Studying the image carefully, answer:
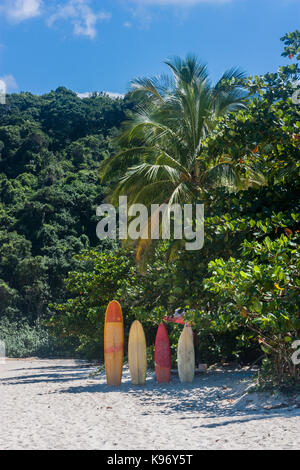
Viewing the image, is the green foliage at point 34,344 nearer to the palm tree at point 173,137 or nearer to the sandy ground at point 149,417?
the palm tree at point 173,137

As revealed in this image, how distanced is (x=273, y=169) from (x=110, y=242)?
25.0 meters

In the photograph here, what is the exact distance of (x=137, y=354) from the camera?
1035cm

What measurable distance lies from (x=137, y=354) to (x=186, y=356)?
1.00 meters

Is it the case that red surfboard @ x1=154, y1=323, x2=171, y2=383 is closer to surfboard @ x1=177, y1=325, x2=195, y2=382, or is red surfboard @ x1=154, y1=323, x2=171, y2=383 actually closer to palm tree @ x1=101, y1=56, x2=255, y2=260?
surfboard @ x1=177, y1=325, x2=195, y2=382

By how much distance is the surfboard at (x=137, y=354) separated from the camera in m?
10.4

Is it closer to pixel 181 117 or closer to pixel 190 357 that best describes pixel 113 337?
pixel 190 357

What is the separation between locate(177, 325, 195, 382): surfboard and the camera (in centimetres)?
1050

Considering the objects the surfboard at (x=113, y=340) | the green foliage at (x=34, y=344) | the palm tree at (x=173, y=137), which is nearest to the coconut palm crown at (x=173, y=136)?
the palm tree at (x=173, y=137)

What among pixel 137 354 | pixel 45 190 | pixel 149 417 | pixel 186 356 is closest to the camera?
pixel 149 417

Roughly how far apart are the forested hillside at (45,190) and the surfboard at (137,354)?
20081 millimetres

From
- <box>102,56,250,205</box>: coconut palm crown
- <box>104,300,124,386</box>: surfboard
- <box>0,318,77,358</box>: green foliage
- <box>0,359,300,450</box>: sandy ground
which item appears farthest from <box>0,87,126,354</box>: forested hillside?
<box>0,359,300,450</box>: sandy ground

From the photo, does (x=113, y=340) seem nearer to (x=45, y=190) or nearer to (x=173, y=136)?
(x=173, y=136)

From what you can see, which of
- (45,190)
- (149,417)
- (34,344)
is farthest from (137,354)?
(45,190)

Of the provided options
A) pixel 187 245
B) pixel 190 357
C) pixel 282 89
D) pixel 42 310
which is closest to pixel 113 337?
pixel 190 357
